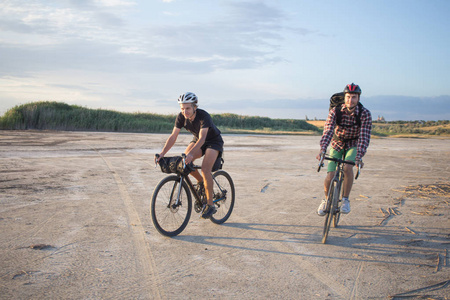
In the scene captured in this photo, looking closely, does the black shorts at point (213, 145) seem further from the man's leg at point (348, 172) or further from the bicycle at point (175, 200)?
the man's leg at point (348, 172)

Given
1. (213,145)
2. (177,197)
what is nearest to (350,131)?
(213,145)

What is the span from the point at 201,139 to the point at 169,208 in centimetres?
111

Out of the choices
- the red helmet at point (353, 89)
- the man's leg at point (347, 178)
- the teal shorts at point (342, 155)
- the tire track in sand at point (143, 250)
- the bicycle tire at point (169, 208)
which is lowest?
the tire track in sand at point (143, 250)

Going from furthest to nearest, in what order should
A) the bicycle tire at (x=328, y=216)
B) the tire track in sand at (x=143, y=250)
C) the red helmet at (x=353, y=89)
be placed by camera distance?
the red helmet at (x=353, y=89), the bicycle tire at (x=328, y=216), the tire track in sand at (x=143, y=250)

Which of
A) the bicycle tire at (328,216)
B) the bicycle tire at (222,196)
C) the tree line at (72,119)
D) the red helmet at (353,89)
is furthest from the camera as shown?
the tree line at (72,119)

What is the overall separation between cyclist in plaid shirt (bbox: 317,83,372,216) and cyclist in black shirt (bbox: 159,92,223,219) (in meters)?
1.65

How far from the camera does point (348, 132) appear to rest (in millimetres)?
6215

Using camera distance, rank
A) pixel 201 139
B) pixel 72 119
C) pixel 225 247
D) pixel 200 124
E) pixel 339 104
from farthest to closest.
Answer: pixel 72 119 → pixel 339 104 → pixel 200 124 → pixel 201 139 → pixel 225 247

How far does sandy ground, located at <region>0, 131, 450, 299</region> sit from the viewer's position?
4.00 m

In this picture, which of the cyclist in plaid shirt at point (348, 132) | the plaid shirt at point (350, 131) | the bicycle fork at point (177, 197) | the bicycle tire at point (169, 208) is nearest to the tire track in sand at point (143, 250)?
the bicycle tire at point (169, 208)

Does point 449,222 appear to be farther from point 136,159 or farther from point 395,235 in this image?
point 136,159

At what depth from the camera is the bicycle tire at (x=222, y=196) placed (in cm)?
659

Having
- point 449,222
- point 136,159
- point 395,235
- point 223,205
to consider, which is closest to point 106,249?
point 223,205

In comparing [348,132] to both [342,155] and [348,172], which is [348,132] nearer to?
[342,155]
